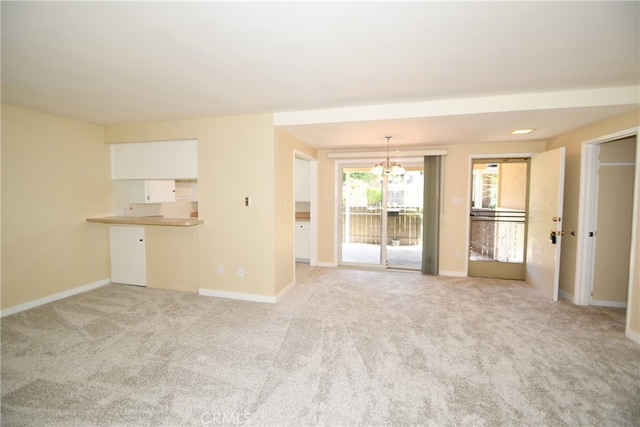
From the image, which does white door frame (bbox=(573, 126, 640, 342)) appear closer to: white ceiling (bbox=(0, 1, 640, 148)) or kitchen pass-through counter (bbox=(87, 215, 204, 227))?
white ceiling (bbox=(0, 1, 640, 148))

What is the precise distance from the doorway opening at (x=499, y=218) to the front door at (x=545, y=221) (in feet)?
0.85

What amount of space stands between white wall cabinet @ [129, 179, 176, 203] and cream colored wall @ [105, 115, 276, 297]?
2.86ft

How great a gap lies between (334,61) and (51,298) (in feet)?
14.9

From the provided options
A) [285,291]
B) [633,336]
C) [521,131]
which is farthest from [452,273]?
[285,291]

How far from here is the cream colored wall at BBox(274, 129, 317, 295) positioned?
380cm

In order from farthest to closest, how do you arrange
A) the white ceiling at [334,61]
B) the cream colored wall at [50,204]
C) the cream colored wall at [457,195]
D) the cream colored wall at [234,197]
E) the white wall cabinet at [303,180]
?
the white wall cabinet at [303,180]
the cream colored wall at [457,195]
the cream colored wall at [234,197]
the cream colored wall at [50,204]
the white ceiling at [334,61]

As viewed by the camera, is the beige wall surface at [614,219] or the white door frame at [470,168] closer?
the beige wall surface at [614,219]

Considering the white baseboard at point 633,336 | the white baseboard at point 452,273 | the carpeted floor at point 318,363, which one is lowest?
the carpeted floor at point 318,363

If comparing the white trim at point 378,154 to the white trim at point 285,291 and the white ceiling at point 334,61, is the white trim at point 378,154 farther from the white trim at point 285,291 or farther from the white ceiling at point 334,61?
the white trim at point 285,291

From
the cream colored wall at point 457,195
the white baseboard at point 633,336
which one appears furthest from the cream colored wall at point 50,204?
the white baseboard at point 633,336

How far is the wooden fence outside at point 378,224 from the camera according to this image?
18.9 ft

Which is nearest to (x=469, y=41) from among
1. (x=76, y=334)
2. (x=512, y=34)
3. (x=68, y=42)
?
(x=512, y=34)

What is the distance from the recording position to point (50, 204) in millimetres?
3740

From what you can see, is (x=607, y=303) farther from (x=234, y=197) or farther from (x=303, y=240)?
(x=234, y=197)
